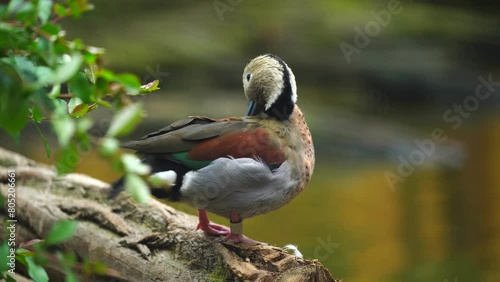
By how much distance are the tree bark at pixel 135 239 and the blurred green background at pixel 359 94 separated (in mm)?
1699

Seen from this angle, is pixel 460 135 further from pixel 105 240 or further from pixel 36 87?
pixel 36 87

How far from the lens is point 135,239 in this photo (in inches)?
81.3

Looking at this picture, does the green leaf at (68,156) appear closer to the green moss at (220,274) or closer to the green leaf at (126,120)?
the green leaf at (126,120)

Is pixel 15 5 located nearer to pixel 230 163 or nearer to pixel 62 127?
pixel 62 127

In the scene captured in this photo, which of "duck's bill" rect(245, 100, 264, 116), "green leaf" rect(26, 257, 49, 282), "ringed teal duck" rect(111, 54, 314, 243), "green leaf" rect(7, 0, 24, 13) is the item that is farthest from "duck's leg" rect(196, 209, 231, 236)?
"green leaf" rect(7, 0, 24, 13)

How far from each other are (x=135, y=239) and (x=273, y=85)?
23.0 inches

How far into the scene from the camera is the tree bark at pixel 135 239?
6.11 feet

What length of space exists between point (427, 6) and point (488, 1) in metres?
0.57

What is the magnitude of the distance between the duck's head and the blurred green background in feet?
6.21

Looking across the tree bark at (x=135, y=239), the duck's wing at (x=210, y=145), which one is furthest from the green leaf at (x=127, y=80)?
the duck's wing at (x=210, y=145)

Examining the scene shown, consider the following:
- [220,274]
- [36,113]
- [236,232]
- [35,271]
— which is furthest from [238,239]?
[35,271]

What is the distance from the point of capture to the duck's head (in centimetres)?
212

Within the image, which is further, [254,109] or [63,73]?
[254,109]

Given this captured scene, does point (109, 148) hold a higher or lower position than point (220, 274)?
higher
